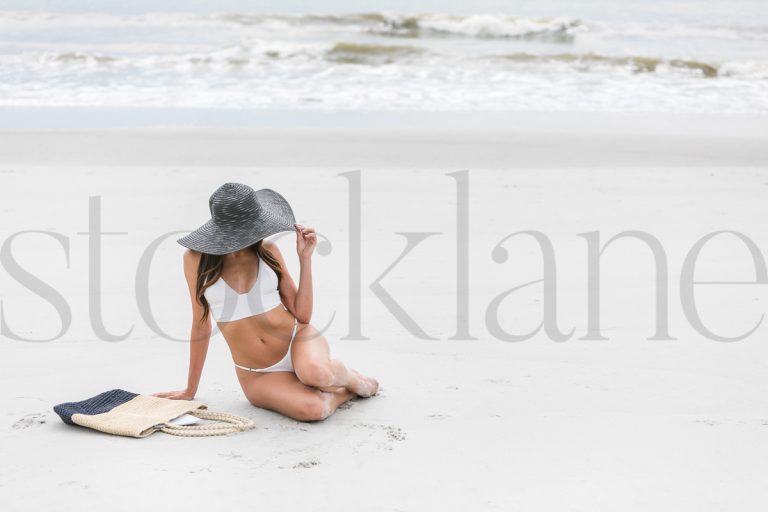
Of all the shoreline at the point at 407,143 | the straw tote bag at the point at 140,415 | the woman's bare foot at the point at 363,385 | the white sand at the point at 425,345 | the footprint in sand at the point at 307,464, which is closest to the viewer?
the white sand at the point at 425,345

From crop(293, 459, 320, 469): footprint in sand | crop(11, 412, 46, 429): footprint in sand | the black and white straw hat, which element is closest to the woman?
the black and white straw hat

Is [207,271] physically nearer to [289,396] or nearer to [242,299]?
[242,299]

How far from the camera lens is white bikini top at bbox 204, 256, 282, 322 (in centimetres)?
395

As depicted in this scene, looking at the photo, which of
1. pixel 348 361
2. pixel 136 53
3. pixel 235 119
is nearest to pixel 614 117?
pixel 235 119

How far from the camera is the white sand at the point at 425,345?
3.38 meters

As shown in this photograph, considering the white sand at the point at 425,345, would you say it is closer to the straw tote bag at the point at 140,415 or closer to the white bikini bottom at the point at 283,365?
the straw tote bag at the point at 140,415

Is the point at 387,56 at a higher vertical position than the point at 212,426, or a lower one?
higher

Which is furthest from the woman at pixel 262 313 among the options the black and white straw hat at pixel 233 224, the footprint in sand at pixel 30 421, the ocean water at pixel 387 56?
the ocean water at pixel 387 56

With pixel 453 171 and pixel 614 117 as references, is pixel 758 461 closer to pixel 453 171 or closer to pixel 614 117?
pixel 453 171

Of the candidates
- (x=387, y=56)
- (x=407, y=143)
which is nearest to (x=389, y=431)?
(x=407, y=143)

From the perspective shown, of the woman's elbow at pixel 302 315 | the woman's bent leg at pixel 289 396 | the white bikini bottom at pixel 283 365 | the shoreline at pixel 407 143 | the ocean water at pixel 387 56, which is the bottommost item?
the woman's bent leg at pixel 289 396

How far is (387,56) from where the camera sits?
16.0 m

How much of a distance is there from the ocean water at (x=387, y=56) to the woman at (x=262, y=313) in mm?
7671

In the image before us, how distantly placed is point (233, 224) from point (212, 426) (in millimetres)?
798
